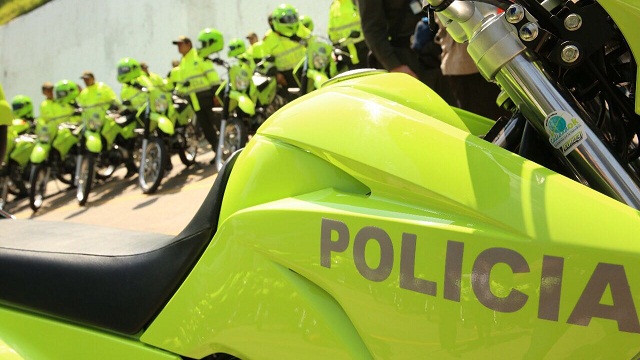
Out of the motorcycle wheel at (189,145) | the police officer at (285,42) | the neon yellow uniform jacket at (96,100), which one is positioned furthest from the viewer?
the neon yellow uniform jacket at (96,100)

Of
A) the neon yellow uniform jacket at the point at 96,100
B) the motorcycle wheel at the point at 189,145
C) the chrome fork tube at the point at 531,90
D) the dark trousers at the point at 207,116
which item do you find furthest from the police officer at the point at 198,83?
the chrome fork tube at the point at 531,90

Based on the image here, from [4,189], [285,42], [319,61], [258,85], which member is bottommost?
[4,189]

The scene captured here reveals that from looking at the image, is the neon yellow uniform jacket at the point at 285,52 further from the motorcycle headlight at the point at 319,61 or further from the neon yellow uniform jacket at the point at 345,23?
the motorcycle headlight at the point at 319,61

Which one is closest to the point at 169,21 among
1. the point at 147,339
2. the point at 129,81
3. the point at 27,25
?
the point at 129,81

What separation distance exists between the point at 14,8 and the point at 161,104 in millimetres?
9062

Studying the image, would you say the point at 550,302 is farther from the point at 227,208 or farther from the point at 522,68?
the point at 227,208

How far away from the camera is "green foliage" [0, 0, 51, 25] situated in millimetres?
14953

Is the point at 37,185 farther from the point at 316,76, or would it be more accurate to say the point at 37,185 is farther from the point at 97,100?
the point at 316,76

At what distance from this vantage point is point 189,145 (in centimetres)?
882

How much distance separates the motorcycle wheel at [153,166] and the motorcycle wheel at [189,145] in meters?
0.78

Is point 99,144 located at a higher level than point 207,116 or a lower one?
lower

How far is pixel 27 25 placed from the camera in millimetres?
15117

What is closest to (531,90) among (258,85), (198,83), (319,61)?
(319,61)

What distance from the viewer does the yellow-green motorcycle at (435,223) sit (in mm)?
809
